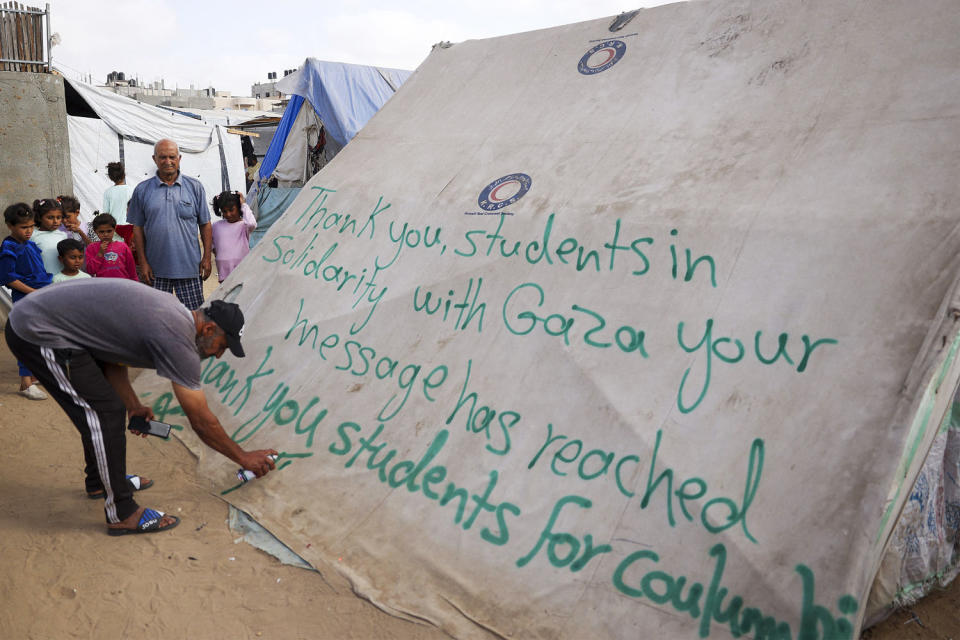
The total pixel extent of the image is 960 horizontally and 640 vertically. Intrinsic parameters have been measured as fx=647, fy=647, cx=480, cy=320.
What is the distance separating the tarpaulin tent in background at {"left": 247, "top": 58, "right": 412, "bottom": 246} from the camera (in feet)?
28.9

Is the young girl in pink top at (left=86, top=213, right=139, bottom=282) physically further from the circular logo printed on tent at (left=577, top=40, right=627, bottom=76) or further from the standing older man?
the circular logo printed on tent at (left=577, top=40, right=627, bottom=76)

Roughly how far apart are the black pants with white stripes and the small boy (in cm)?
191

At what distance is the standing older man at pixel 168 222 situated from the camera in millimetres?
4469

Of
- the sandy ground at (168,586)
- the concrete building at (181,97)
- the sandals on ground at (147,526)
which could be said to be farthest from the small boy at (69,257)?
the concrete building at (181,97)

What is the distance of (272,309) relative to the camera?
4109 millimetres

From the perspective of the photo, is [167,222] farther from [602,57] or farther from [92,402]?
[602,57]

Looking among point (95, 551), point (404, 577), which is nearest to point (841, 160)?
point (404, 577)

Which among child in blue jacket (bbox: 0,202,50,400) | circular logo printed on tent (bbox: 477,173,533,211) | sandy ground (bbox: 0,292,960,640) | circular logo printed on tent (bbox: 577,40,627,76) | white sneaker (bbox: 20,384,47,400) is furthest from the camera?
white sneaker (bbox: 20,384,47,400)

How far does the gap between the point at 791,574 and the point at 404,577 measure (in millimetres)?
1393

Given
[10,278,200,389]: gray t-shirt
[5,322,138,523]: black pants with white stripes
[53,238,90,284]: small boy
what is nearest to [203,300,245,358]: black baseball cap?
[10,278,200,389]: gray t-shirt

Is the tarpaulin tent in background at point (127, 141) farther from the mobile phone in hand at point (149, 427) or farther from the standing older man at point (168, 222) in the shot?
the mobile phone in hand at point (149, 427)

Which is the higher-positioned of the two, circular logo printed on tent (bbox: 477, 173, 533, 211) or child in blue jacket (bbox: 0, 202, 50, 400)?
circular logo printed on tent (bbox: 477, 173, 533, 211)

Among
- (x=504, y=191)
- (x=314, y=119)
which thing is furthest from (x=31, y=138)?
(x=504, y=191)

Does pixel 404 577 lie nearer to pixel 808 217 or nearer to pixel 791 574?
pixel 791 574
